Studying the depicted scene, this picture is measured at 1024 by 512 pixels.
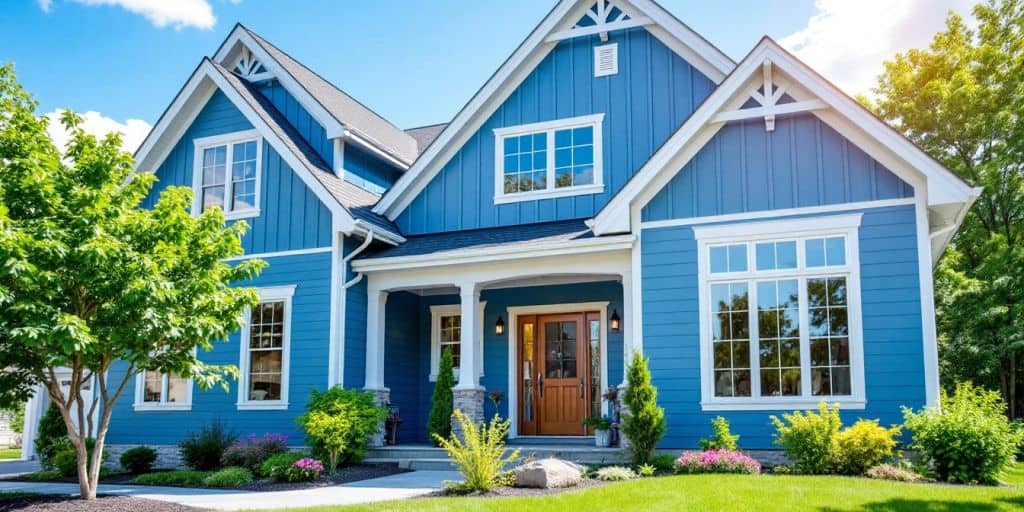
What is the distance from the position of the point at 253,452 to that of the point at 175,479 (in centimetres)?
110

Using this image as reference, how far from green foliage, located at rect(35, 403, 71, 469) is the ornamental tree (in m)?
4.86

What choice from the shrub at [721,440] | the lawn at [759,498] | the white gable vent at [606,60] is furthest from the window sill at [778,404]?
the white gable vent at [606,60]

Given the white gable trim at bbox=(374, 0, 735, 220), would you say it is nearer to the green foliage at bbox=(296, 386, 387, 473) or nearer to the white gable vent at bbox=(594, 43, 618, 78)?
the white gable vent at bbox=(594, 43, 618, 78)

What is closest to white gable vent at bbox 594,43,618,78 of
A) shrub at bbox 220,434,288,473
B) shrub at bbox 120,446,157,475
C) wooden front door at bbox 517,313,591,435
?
wooden front door at bbox 517,313,591,435

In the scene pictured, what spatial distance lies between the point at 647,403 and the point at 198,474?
20.9 feet

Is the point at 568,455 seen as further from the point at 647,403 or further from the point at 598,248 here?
the point at 598,248

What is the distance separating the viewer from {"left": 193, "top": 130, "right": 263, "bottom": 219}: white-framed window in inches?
561

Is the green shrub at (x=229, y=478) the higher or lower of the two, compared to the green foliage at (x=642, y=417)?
lower

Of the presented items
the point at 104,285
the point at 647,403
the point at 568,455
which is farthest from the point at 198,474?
the point at 647,403

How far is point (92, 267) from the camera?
8141mm

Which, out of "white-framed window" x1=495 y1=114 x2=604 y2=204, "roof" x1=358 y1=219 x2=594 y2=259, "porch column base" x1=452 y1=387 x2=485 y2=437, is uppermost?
"white-framed window" x1=495 y1=114 x2=604 y2=204

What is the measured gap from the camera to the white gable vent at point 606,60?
1373 centimetres

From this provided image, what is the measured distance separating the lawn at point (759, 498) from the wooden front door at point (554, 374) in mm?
5103

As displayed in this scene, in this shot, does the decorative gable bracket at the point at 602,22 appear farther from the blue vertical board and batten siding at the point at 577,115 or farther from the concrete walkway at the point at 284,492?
the concrete walkway at the point at 284,492
